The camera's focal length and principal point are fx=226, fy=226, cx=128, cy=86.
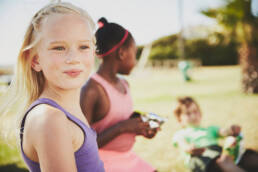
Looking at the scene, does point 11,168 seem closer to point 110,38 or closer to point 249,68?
point 110,38

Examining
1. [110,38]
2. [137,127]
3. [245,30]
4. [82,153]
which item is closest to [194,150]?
[137,127]

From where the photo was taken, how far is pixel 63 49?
0.98m

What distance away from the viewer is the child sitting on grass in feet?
9.68

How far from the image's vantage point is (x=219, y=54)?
30.3m

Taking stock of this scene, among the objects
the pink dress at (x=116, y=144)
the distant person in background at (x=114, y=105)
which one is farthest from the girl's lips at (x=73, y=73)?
the pink dress at (x=116, y=144)

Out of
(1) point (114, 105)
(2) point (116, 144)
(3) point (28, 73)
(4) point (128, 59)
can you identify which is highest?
(3) point (28, 73)

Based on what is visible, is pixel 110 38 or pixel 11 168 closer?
pixel 110 38

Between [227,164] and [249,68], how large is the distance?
8.62 m

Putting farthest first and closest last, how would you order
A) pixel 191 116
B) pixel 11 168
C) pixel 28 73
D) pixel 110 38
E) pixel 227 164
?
pixel 11 168, pixel 191 116, pixel 227 164, pixel 110 38, pixel 28 73

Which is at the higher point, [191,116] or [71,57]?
[71,57]

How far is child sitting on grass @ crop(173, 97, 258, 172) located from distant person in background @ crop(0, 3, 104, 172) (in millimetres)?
2212

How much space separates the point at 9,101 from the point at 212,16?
37.2ft

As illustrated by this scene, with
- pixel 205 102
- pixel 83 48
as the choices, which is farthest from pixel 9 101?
pixel 205 102

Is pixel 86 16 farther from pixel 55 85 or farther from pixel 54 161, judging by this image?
pixel 54 161
